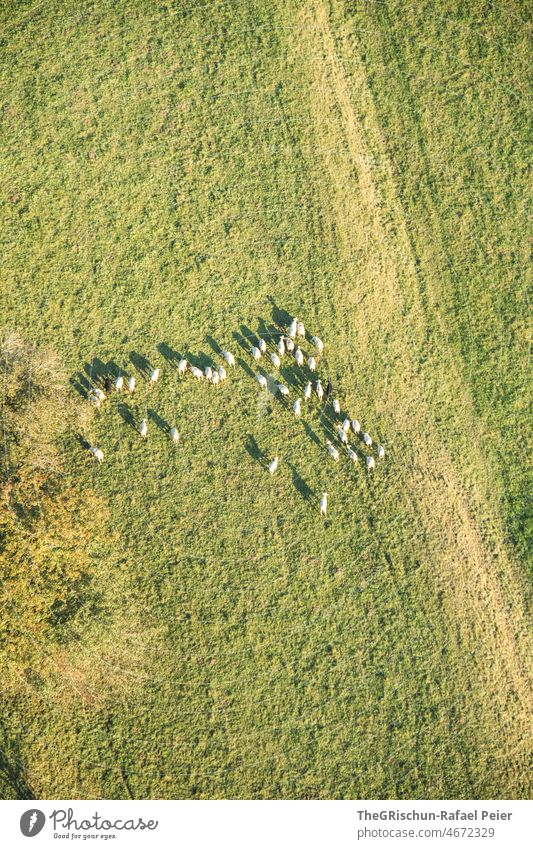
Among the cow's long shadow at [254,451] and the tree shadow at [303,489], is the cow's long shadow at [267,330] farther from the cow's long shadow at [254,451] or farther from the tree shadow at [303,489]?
the tree shadow at [303,489]

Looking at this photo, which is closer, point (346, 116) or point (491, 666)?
point (491, 666)

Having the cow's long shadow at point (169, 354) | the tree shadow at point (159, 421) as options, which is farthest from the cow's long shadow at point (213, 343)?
the tree shadow at point (159, 421)

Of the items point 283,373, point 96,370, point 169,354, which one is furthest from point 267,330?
point 96,370

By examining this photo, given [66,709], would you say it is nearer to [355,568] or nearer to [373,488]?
[355,568]

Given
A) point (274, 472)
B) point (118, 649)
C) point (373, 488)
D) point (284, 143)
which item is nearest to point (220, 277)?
point (284, 143)

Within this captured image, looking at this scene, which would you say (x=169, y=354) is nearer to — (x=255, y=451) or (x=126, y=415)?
(x=126, y=415)
